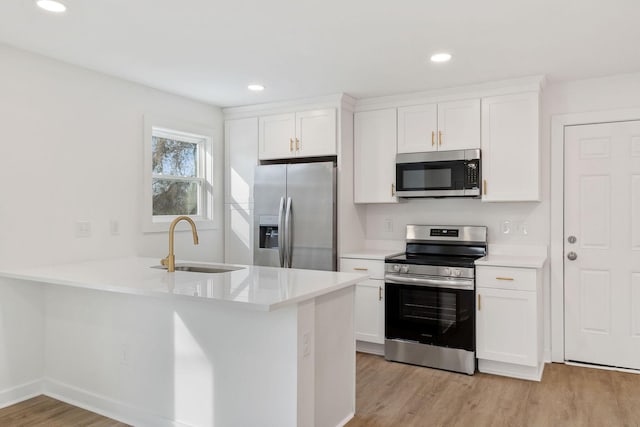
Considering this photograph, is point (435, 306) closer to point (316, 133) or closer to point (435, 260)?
point (435, 260)

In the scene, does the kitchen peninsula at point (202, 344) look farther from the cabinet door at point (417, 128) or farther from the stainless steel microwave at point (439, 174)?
the cabinet door at point (417, 128)

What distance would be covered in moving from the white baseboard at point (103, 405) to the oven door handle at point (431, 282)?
2.00 m

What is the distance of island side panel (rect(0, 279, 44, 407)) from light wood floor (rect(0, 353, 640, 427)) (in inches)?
4.6

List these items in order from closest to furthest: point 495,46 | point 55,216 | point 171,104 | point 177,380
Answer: point 177,380 → point 495,46 → point 55,216 → point 171,104

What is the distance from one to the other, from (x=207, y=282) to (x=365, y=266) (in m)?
1.90

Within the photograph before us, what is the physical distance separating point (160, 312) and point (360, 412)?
4.48 feet

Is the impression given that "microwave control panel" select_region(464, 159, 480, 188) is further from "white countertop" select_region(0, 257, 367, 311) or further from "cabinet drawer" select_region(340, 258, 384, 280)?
"white countertop" select_region(0, 257, 367, 311)

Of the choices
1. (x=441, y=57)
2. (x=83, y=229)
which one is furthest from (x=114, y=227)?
(x=441, y=57)

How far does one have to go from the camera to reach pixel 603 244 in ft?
12.1

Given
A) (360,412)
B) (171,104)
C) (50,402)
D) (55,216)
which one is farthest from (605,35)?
(50,402)

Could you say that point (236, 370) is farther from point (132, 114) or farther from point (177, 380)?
point (132, 114)

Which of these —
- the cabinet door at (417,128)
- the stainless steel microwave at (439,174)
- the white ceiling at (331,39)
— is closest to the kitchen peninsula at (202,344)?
the white ceiling at (331,39)

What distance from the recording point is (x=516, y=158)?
12.2ft

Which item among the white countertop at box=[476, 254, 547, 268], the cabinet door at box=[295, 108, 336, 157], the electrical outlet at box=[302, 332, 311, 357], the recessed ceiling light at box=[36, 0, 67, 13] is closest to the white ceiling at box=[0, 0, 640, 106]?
the recessed ceiling light at box=[36, 0, 67, 13]
